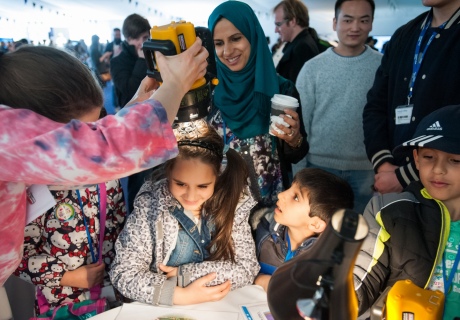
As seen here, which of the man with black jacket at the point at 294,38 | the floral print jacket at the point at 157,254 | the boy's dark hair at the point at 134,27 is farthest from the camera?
the boy's dark hair at the point at 134,27

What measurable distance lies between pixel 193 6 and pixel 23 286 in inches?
511

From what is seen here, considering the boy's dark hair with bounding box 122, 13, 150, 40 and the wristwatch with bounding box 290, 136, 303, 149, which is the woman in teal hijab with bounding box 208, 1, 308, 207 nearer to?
the wristwatch with bounding box 290, 136, 303, 149

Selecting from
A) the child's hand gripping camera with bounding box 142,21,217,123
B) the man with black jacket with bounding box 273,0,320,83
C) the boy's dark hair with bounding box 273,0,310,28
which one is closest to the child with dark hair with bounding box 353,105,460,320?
the child's hand gripping camera with bounding box 142,21,217,123

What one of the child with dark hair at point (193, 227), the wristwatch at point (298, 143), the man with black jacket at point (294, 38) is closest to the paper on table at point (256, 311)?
the child with dark hair at point (193, 227)

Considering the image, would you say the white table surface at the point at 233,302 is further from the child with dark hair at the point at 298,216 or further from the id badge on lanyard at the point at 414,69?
the id badge on lanyard at the point at 414,69

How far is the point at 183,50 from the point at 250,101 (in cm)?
87

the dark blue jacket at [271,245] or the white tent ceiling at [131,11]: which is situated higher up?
the white tent ceiling at [131,11]

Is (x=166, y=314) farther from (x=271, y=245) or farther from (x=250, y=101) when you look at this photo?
(x=250, y=101)

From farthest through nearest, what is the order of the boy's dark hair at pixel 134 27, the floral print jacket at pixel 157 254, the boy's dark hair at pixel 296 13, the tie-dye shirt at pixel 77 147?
the boy's dark hair at pixel 134 27
the boy's dark hair at pixel 296 13
the floral print jacket at pixel 157 254
the tie-dye shirt at pixel 77 147

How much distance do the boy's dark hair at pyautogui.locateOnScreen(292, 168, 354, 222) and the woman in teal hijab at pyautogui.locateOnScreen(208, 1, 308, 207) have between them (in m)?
0.17

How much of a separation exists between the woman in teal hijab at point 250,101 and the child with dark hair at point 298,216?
6.2 inches

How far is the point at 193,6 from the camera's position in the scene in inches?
518

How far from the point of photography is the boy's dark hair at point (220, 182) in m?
1.47

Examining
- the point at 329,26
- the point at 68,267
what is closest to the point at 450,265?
the point at 68,267
